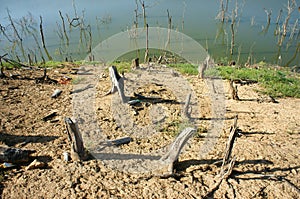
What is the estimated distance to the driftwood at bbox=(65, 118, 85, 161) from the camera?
284 centimetres

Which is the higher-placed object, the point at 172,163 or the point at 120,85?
the point at 120,85

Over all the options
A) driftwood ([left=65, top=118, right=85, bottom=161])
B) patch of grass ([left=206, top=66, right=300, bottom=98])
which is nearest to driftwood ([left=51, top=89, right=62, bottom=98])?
driftwood ([left=65, top=118, right=85, bottom=161])

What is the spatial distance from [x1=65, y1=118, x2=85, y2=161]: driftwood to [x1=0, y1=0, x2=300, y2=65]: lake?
287 inches

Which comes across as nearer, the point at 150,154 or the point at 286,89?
the point at 150,154

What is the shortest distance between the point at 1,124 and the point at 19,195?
160 cm

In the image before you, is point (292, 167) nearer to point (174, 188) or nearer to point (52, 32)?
point (174, 188)

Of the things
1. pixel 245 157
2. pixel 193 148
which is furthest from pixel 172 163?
pixel 245 157

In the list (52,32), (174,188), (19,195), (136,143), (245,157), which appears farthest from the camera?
(52,32)

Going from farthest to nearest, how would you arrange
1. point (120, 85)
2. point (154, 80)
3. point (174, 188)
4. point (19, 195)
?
point (154, 80) < point (120, 85) < point (174, 188) < point (19, 195)

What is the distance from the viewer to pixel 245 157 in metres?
3.28

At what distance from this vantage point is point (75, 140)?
293 centimetres

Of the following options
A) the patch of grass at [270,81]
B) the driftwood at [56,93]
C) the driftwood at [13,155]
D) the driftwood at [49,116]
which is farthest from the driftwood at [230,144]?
the patch of grass at [270,81]

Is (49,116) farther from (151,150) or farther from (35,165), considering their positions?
(151,150)

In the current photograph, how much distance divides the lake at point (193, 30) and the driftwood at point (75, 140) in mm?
7284
